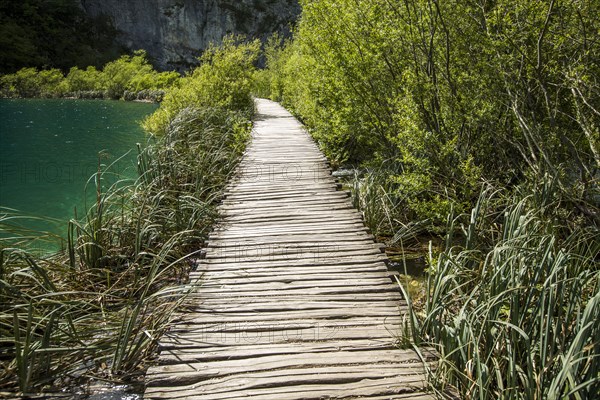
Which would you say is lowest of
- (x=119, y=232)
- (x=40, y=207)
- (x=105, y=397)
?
(x=40, y=207)

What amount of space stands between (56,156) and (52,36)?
63361mm

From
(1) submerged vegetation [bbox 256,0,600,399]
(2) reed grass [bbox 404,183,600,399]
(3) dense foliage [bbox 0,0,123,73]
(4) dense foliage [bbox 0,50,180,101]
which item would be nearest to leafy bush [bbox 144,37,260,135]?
(1) submerged vegetation [bbox 256,0,600,399]

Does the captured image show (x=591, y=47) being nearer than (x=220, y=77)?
Yes

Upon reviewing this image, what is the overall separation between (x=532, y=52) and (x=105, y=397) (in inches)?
188

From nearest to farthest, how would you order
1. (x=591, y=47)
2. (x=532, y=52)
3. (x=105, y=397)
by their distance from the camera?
(x=105, y=397), (x=591, y=47), (x=532, y=52)

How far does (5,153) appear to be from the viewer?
54.4 feet

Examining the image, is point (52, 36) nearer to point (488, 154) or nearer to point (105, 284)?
point (105, 284)

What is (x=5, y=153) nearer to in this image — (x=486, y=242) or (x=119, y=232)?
(x=119, y=232)

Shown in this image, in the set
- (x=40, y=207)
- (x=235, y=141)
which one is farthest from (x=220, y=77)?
(x=40, y=207)

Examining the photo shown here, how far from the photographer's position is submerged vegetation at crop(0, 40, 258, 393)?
2.84 meters

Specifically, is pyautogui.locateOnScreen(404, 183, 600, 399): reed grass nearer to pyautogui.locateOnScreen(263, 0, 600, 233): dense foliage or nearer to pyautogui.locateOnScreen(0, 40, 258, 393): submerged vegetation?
pyautogui.locateOnScreen(263, 0, 600, 233): dense foliage

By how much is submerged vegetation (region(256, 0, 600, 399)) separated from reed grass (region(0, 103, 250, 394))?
192 centimetres

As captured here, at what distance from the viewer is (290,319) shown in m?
3.26

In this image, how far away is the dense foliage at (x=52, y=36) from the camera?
5944 centimetres
